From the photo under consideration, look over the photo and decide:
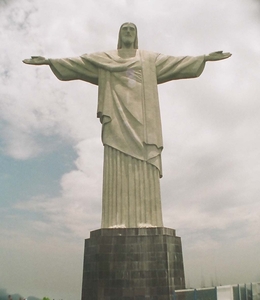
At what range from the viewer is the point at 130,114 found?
1065cm

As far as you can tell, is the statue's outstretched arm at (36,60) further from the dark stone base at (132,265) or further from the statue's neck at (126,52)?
the dark stone base at (132,265)

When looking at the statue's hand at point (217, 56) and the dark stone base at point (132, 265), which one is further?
the statue's hand at point (217, 56)

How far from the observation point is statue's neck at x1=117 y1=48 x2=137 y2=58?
457 inches

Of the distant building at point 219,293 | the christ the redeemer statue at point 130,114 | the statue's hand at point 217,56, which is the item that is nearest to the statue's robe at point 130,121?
the christ the redeemer statue at point 130,114

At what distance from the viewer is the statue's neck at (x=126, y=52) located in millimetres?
11602

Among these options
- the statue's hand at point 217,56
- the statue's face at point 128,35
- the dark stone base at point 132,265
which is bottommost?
the dark stone base at point 132,265

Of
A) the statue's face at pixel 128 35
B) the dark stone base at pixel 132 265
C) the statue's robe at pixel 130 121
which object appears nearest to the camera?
the dark stone base at pixel 132 265

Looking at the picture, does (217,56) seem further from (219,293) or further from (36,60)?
(219,293)

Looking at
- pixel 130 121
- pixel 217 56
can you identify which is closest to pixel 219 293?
pixel 130 121

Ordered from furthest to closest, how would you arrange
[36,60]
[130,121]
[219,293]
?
[36,60], [130,121], [219,293]

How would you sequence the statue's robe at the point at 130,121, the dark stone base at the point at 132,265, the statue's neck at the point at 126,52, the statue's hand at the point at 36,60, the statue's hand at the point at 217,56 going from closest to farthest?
1. the dark stone base at the point at 132,265
2. the statue's robe at the point at 130,121
3. the statue's hand at the point at 36,60
4. the statue's hand at the point at 217,56
5. the statue's neck at the point at 126,52

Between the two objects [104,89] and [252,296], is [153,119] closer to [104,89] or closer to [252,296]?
[104,89]

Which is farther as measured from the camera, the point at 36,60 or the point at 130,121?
the point at 36,60

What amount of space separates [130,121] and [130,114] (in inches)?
8.7
